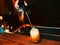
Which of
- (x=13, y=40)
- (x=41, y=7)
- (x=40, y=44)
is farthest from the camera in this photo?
(x=41, y=7)

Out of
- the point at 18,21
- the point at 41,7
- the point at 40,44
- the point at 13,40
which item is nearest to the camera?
the point at 40,44

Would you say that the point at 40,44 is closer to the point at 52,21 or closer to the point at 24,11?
the point at 52,21

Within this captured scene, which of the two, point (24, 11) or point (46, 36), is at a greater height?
point (24, 11)

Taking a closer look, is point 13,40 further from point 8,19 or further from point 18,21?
point 8,19

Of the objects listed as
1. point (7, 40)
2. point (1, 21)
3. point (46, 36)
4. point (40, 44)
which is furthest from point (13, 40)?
point (1, 21)

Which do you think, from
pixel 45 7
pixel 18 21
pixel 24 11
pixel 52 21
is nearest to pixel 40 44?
pixel 52 21

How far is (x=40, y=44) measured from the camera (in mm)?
1079

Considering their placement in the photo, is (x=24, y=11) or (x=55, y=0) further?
(x=24, y=11)

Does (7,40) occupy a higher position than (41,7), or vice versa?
(41,7)

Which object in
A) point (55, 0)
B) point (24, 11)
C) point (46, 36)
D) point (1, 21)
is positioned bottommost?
point (46, 36)

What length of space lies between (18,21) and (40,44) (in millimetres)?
848

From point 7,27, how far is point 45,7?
0.82m

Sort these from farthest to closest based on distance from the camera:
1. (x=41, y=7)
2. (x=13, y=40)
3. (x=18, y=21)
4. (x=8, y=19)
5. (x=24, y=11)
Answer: (x=8, y=19) → (x=18, y=21) → (x=24, y=11) → (x=41, y=7) → (x=13, y=40)

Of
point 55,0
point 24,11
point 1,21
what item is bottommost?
point 1,21
